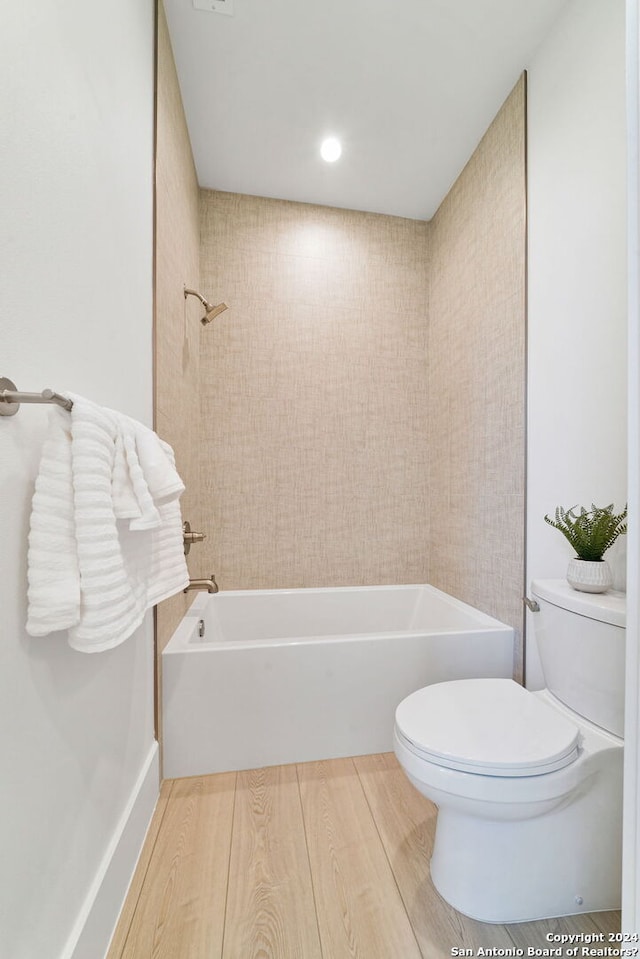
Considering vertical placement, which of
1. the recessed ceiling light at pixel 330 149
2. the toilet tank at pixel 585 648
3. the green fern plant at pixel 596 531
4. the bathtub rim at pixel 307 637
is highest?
the recessed ceiling light at pixel 330 149

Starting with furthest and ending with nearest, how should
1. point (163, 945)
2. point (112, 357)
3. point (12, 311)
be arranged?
point (112, 357), point (163, 945), point (12, 311)

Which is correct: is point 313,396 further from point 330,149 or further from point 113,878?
point 113,878

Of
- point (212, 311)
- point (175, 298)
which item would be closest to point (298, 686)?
point (175, 298)

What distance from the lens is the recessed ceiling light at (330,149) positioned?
77.9 inches

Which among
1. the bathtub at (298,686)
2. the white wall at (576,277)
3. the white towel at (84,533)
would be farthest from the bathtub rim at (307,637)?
the white towel at (84,533)

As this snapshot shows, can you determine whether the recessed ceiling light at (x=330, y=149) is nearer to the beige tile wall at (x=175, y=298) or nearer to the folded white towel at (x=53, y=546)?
the beige tile wall at (x=175, y=298)

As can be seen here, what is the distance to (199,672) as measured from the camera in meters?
1.53

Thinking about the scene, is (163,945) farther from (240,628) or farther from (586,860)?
(240,628)

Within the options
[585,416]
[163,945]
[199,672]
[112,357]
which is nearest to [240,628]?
[199,672]

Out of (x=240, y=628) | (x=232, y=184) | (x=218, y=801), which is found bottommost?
(x=218, y=801)

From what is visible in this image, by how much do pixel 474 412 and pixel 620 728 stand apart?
4.47 feet

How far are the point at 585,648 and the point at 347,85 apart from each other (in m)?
2.23

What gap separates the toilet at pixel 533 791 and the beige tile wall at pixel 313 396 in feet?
4.39

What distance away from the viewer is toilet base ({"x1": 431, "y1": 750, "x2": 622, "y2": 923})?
1.03 meters
